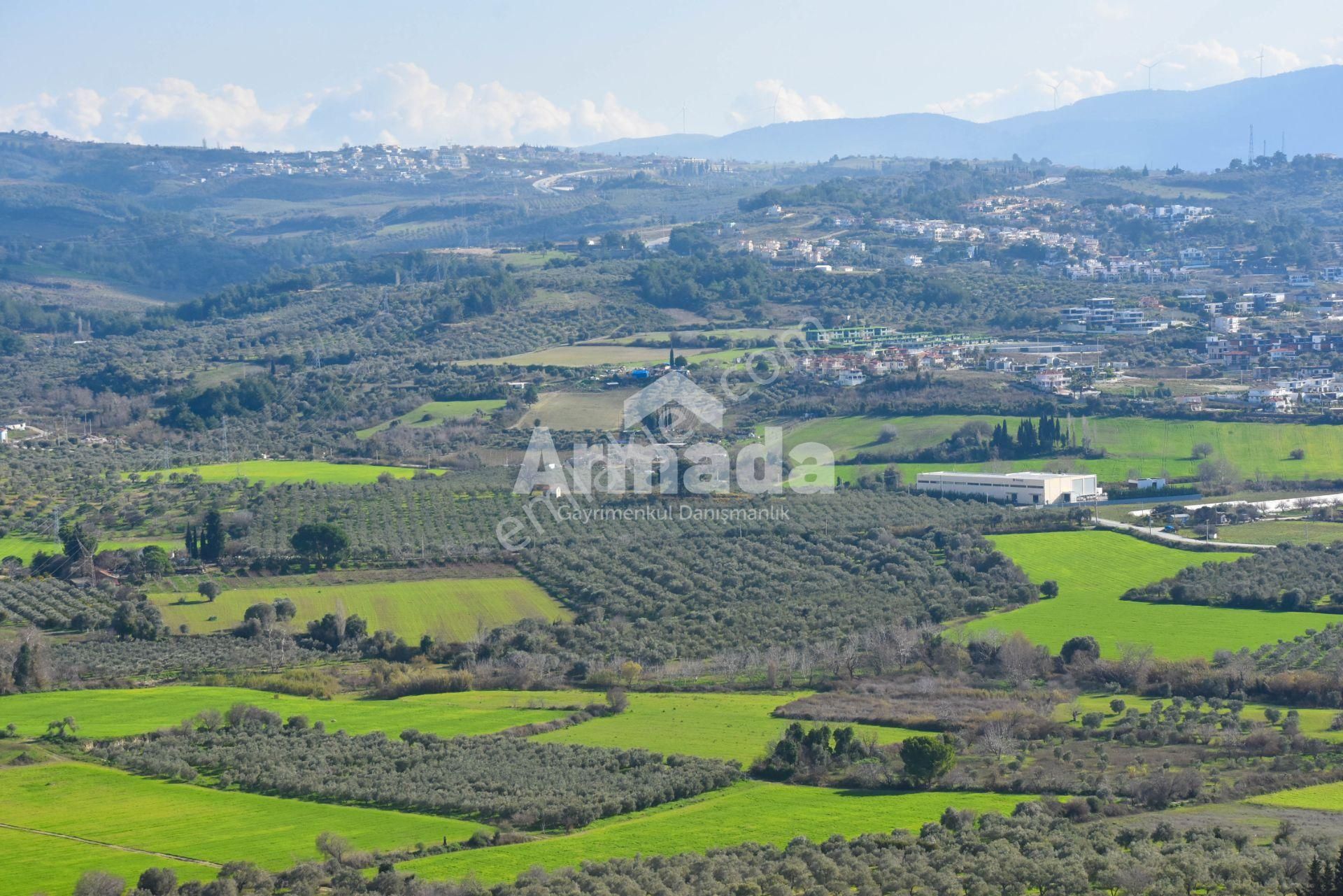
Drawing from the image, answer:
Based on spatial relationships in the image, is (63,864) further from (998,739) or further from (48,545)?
(48,545)

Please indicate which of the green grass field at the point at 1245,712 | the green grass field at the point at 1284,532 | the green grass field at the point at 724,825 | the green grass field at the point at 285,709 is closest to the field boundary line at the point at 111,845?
the green grass field at the point at 724,825

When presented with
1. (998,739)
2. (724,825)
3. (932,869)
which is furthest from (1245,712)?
(932,869)

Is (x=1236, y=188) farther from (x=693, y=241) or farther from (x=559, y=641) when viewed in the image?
(x=559, y=641)

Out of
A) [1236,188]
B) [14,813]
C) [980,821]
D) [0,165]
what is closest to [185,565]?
[14,813]

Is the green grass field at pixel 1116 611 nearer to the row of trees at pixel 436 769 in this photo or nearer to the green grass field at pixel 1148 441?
the green grass field at pixel 1148 441

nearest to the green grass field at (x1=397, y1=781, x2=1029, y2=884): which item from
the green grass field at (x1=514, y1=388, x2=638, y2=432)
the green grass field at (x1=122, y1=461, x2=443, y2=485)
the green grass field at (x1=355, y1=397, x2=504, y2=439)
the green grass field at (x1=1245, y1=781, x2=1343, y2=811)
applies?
the green grass field at (x1=1245, y1=781, x2=1343, y2=811)
